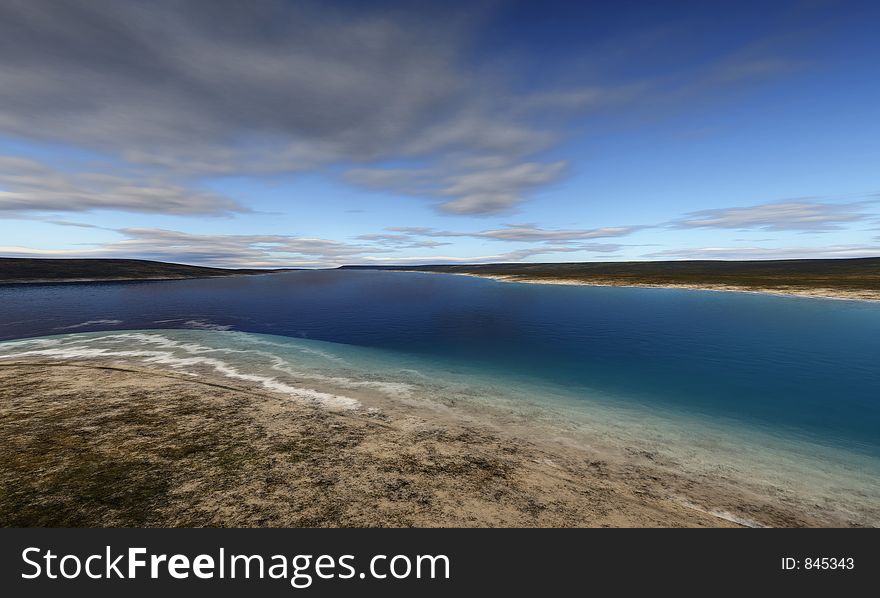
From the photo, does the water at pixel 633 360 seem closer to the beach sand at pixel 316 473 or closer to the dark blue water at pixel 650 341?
the dark blue water at pixel 650 341

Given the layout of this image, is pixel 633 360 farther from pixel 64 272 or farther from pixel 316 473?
pixel 64 272

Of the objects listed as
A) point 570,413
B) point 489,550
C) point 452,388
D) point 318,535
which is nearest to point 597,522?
point 489,550

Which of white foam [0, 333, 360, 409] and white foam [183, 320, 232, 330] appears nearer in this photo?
white foam [0, 333, 360, 409]

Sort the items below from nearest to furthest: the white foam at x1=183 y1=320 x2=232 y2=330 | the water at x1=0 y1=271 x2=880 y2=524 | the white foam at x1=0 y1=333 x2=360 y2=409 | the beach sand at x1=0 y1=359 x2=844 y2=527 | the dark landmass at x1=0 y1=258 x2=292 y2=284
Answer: the beach sand at x1=0 y1=359 x2=844 y2=527, the water at x1=0 y1=271 x2=880 y2=524, the white foam at x1=0 y1=333 x2=360 y2=409, the white foam at x1=183 y1=320 x2=232 y2=330, the dark landmass at x1=0 y1=258 x2=292 y2=284

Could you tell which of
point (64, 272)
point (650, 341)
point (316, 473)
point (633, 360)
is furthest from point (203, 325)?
point (64, 272)

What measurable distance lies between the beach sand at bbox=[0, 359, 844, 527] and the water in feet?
16.2

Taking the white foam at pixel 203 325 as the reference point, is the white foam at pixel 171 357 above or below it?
below

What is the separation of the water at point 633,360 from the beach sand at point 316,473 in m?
4.93

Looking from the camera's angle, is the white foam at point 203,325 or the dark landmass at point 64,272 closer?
the white foam at point 203,325

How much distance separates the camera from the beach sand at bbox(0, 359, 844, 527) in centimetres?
938

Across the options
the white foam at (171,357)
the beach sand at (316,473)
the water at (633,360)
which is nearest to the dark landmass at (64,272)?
the water at (633,360)

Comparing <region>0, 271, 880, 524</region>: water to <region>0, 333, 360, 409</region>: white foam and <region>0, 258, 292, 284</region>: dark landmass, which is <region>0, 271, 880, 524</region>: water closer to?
<region>0, 333, 360, 409</region>: white foam

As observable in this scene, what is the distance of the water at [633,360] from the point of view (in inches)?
664

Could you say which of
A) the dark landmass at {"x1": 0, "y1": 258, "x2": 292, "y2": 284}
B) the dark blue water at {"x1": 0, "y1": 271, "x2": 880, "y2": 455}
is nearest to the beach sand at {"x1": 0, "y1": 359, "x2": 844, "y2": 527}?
the dark blue water at {"x1": 0, "y1": 271, "x2": 880, "y2": 455}
